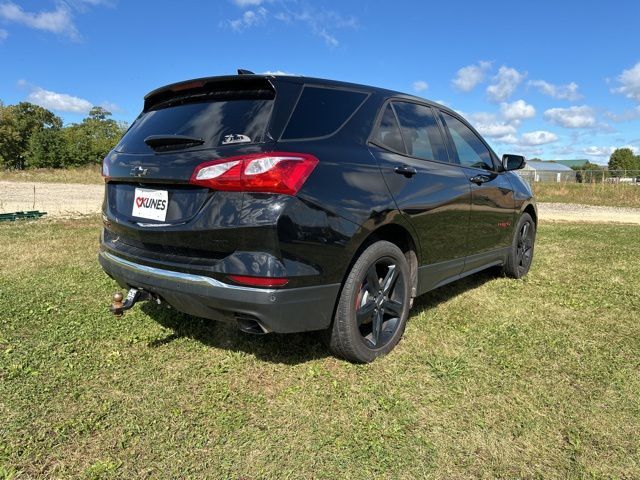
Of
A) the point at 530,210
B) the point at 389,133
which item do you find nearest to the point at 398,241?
the point at 389,133

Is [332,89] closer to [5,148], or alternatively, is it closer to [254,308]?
[254,308]

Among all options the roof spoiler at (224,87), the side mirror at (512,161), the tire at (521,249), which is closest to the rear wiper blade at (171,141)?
the roof spoiler at (224,87)

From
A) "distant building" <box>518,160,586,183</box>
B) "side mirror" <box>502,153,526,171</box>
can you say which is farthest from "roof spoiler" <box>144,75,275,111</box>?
"distant building" <box>518,160,586,183</box>

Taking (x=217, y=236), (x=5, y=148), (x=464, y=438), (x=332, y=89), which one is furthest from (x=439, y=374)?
(x=5, y=148)

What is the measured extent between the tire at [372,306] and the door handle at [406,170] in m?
0.49

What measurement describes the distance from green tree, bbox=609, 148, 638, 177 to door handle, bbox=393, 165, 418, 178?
11933 centimetres

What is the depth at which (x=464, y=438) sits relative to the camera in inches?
92.5

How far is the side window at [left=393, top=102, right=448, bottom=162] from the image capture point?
353 cm

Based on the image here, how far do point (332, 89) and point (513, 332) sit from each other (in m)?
2.30

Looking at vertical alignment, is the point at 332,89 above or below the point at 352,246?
Answer: above

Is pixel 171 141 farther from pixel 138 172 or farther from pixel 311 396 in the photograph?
pixel 311 396

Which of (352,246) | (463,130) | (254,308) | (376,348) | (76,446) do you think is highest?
(463,130)

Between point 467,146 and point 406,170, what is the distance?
4.88ft

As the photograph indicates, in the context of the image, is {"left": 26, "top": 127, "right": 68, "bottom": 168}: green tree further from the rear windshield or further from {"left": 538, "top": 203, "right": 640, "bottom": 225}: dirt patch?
the rear windshield
